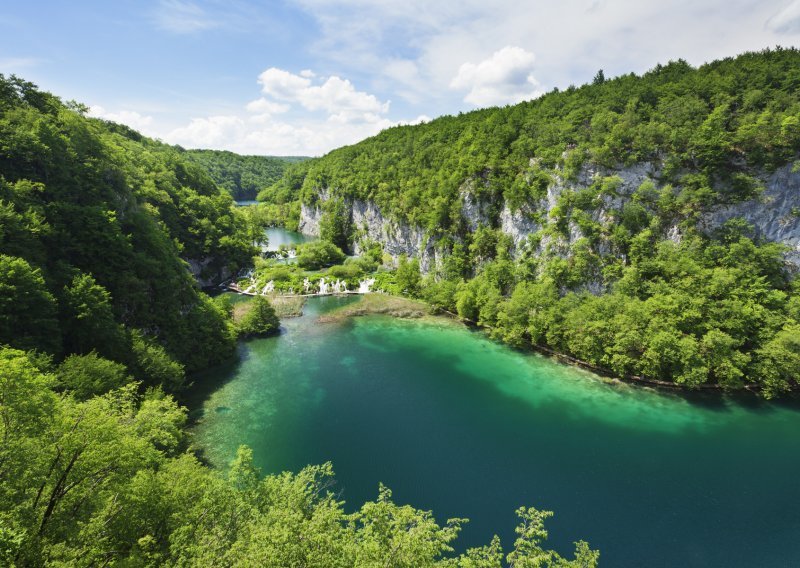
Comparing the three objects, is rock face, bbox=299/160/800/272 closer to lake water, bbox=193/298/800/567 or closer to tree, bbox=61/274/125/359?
lake water, bbox=193/298/800/567

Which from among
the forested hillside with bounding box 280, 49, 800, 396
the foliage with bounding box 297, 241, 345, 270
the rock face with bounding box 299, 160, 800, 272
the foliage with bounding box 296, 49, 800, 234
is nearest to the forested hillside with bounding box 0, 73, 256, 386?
the forested hillside with bounding box 280, 49, 800, 396

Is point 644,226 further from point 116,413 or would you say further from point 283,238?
point 283,238

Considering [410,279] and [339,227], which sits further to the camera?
[339,227]

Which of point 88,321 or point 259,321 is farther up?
point 88,321

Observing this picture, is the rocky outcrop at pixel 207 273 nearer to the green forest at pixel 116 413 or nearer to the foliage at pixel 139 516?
the green forest at pixel 116 413

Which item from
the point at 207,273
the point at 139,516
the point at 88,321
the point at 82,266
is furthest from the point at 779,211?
the point at 207,273

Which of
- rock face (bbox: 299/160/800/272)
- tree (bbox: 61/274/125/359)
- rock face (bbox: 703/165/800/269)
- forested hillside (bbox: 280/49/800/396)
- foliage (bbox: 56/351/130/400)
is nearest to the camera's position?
foliage (bbox: 56/351/130/400)
